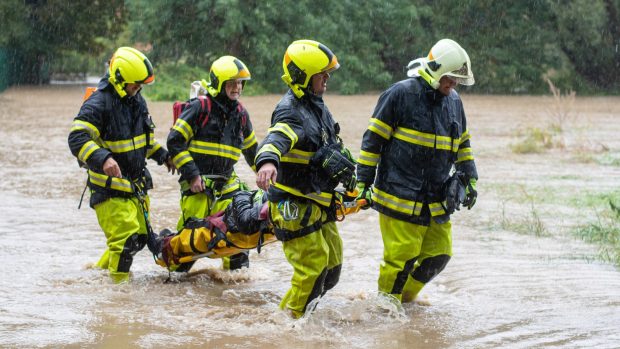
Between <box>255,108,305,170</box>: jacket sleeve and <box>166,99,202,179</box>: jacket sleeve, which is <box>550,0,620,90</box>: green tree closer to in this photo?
<box>166,99,202,179</box>: jacket sleeve

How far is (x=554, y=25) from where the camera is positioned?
41344mm

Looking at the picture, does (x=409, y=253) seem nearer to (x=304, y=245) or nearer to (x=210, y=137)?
(x=304, y=245)

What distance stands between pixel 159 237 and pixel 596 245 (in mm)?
4200

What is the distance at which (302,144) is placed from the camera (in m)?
6.00

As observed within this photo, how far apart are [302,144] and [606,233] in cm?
457

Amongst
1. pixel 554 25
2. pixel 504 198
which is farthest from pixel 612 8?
pixel 504 198

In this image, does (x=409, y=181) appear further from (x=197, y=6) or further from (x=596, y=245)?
(x=197, y=6)

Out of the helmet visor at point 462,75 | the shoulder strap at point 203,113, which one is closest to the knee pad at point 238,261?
the shoulder strap at point 203,113

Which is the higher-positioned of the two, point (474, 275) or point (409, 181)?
point (409, 181)

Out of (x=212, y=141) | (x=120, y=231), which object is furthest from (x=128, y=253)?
(x=212, y=141)

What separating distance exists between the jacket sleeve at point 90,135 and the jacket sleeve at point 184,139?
0.55 meters

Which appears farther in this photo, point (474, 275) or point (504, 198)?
point (504, 198)

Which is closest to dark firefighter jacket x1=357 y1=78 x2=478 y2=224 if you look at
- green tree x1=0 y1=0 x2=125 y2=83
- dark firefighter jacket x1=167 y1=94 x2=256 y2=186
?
dark firefighter jacket x1=167 y1=94 x2=256 y2=186

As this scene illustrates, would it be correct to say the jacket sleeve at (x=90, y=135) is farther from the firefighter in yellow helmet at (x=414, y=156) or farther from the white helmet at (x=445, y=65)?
the white helmet at (x=445, y=65)
